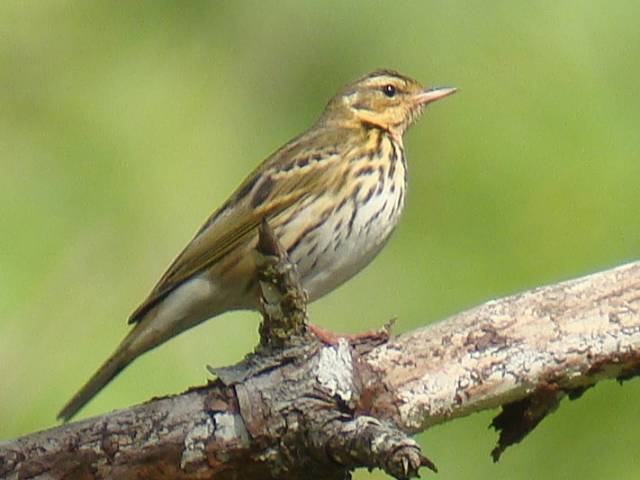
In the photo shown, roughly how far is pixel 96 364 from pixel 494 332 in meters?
1.17

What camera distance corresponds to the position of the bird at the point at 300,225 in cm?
573

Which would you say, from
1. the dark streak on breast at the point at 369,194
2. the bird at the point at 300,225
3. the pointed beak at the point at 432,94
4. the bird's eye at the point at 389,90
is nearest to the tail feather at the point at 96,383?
the bird at the point at 300,225

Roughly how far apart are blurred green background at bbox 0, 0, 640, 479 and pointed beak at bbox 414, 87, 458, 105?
65 millimetres

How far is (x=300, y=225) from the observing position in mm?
6082

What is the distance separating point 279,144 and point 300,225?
895 mm

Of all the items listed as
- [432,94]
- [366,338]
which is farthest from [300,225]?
[366,338]

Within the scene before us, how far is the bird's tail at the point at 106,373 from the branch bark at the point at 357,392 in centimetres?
31

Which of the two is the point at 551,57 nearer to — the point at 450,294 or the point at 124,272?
the point at 450,294

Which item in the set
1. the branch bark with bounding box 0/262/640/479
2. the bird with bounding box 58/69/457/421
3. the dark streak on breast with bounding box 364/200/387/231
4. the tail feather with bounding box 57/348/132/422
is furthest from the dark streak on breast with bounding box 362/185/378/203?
the branch bark with bounding box 0/262/640/479

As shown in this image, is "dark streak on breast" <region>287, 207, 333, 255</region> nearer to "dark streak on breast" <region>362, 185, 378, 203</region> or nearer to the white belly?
the white belly

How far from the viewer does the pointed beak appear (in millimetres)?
5648

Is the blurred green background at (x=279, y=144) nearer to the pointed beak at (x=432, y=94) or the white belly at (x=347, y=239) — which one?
the pointed beak at (x=432, y=94)

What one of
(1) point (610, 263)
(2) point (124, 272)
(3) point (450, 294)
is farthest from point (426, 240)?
(2) point (124, 272)

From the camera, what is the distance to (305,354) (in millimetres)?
4551
